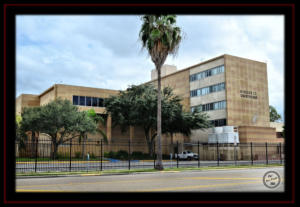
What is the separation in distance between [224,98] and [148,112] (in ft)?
43.9

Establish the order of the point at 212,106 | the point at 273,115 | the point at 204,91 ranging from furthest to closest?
the point at 273,115 → the point at 204,91 → the point at 212,106

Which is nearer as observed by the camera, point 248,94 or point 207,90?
point 248,94

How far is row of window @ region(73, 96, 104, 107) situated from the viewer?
52.8 metres

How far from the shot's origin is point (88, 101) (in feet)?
177

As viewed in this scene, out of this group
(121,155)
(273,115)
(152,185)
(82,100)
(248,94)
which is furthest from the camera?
(273,115)

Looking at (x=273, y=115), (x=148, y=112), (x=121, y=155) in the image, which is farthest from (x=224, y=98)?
(x=273, y=115)

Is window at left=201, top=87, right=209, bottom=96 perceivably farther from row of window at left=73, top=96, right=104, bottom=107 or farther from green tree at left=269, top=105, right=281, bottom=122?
green tree at left=269, top=105, right=281, bottom=122

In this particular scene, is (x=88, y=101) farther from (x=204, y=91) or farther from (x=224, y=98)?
(x=224, y=98)

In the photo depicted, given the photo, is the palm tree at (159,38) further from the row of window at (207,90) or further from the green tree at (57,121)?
the row of window at (207,90)
